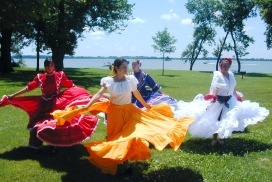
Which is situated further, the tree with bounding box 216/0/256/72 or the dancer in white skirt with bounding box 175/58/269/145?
the tree with bounding box 216/0/256/72

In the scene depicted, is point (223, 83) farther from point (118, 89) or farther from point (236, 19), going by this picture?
point (236, 19)

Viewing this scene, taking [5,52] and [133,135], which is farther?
[5,52]

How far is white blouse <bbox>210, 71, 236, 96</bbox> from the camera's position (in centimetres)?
1040

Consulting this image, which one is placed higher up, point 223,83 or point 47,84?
point 223,83

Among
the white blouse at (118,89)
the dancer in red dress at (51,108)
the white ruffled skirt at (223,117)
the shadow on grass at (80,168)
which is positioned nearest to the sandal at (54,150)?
the shadow on grass at (80,168)

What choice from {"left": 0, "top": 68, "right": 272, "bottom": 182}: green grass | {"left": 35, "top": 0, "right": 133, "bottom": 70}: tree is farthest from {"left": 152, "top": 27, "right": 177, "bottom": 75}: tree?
{"left": 0, "top": 68, "right": 272, "bottom": 182}: green grass

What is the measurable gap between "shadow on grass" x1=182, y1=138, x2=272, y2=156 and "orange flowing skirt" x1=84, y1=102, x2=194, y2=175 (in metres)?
2.03

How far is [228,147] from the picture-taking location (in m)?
10.7

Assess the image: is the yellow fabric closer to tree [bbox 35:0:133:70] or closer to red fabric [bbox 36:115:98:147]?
red fabric [bbox 36:115:98:147]

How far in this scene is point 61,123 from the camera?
29.7 ft

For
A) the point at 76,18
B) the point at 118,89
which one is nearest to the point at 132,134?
the point at 118,89

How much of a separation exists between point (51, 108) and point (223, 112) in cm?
447

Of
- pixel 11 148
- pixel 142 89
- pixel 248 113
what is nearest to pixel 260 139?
pixel 248 113

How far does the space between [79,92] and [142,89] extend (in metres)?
2.80
